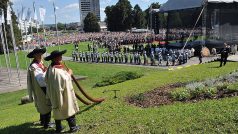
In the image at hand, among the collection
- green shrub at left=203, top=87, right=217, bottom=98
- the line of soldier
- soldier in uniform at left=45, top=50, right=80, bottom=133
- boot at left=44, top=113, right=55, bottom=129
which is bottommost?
the line of soldier

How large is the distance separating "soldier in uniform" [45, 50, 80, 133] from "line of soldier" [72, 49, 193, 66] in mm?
20471

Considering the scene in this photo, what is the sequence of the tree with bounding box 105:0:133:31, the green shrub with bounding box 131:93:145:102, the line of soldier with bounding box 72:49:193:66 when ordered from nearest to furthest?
1. the green shrub with bounding box 131:93:145:102
2. the line of soldier with bounding box 72:49:193:66
3. the tree with bounding box 105:0:133:31

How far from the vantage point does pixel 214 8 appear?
3189 centimetres

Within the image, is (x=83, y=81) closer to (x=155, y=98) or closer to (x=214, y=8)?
(x=155, y=98)

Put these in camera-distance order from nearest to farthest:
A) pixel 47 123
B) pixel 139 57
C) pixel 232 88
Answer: pixel 47 123 → pixel 232 88 → pixel 139 57

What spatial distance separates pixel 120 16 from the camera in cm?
9806

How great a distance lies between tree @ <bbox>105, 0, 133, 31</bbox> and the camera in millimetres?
96938

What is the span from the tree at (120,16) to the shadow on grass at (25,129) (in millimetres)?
88953

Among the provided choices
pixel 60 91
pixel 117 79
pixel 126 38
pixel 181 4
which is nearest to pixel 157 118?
pixel 60 91

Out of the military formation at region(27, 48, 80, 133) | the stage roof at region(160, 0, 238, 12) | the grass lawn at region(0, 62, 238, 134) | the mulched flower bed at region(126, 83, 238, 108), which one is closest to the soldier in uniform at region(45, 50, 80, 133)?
the military formation at region(27, 48, 80, 133)

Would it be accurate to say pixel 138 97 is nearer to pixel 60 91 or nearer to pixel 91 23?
pixel 60 91

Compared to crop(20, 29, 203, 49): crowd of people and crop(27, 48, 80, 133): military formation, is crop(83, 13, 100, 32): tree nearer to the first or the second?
crop(20, 29, 203, 49): crowd of people

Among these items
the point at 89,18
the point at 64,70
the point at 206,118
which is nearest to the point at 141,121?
the point at 206,118

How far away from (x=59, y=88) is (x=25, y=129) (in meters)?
2.16
